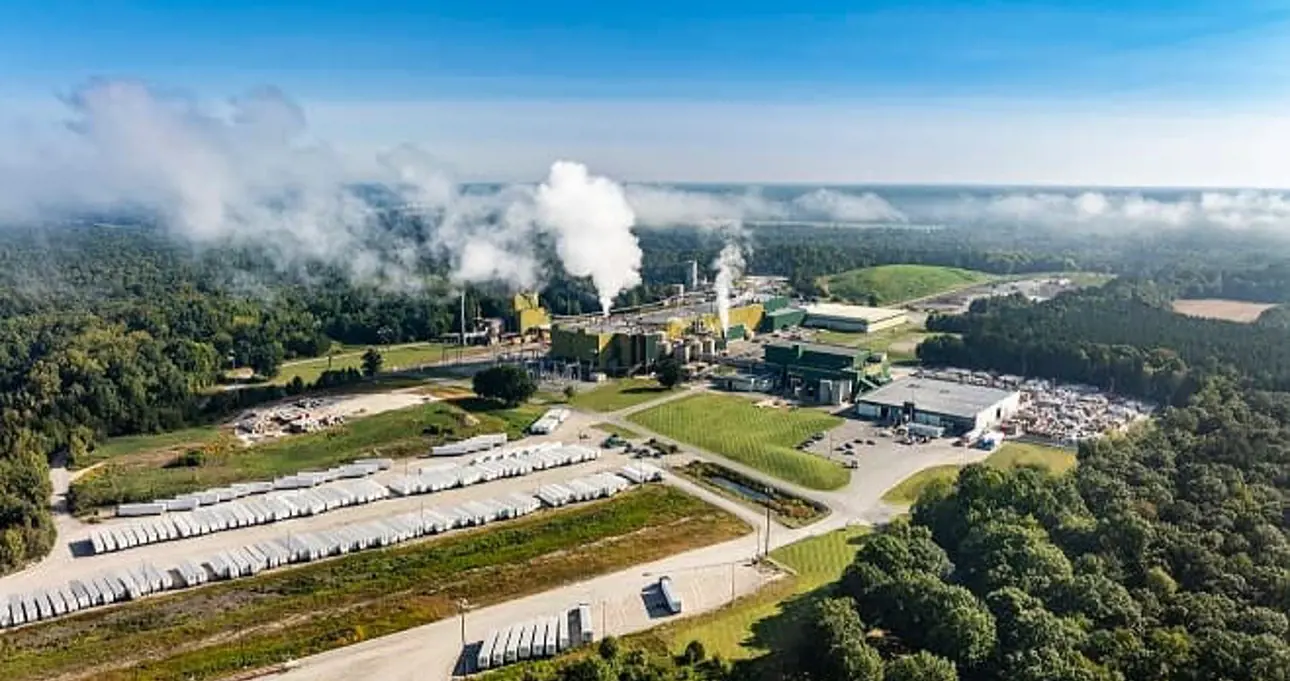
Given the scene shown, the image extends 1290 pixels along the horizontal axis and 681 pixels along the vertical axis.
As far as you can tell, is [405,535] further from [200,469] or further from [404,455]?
[200,469]

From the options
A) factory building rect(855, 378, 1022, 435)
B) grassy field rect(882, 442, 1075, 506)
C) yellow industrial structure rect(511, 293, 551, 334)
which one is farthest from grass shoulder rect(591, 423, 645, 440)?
yellow industrial structure rect(511, 293, 551, 334)

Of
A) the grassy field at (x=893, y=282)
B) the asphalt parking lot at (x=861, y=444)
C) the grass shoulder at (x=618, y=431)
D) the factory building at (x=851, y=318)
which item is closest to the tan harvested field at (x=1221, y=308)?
the factory building at (x=851, y=318)

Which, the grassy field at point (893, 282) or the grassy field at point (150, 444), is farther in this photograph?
the grassy field at point (893, 282)

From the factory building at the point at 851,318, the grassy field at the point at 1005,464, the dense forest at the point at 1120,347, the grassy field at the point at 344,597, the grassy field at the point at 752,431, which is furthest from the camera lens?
the factory building at the point at 851,318

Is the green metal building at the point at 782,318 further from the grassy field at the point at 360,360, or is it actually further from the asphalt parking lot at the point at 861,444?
the asphalt parking lot at the point at 861,444

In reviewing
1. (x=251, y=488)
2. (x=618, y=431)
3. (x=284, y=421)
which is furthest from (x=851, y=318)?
(x=251, y=488)

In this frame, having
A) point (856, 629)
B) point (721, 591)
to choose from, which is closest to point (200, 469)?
point (721, 591)

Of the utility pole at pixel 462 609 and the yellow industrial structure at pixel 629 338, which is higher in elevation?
the yellow industrial structure at pixel 629 338
